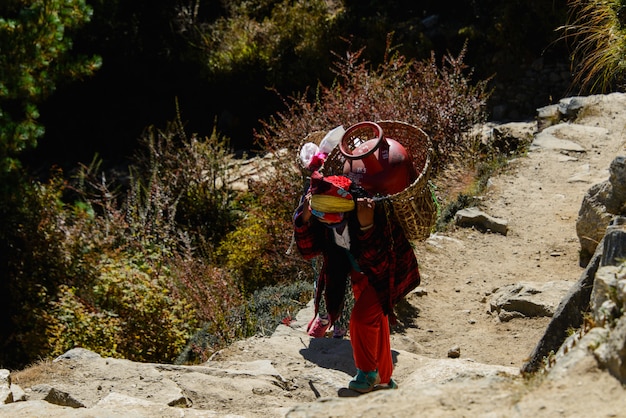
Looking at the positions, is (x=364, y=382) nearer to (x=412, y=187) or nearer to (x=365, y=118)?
(x=412, y=187)

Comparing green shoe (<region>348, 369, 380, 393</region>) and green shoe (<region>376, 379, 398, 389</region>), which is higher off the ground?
green shoe (<region>348, 369, 380, 393</region>)

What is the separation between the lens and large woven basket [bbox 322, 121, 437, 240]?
4637 millimetres

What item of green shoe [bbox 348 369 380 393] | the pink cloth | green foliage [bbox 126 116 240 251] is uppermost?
the pink cloth

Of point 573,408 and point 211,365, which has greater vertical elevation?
point 573,408

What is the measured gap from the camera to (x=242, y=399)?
482 cm

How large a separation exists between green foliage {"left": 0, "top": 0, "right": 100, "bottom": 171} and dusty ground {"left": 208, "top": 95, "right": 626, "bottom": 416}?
497 centimetres

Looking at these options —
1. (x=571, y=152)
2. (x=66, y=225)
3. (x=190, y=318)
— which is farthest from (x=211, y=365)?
(x=571, y=152)

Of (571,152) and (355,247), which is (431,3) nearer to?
A: (571,152)

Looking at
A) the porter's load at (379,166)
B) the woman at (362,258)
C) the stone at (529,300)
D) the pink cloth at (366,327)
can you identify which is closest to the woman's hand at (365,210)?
the woman at (362,258)

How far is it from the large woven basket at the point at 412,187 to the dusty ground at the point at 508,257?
3.10ft

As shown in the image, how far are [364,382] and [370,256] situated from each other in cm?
Result: 74

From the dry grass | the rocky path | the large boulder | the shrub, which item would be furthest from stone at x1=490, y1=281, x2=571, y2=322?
the dry grass

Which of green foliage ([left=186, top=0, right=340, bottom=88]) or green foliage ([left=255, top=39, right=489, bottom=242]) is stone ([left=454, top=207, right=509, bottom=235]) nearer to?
green foliage ([left=255, top=39, right=489, bottom=242])

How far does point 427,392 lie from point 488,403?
0.81 feet
